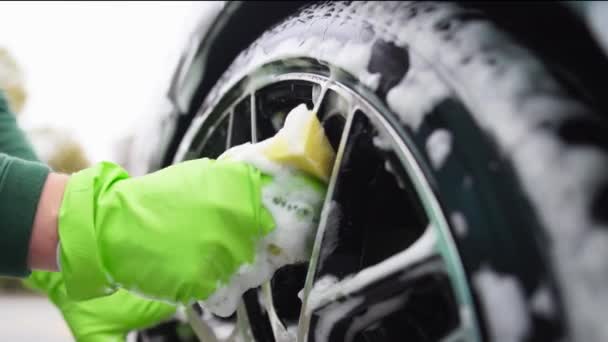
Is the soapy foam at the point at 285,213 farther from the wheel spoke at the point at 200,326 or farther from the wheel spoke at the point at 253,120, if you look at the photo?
the wheel spoke at the point at 200,326

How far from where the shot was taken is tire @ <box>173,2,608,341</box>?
16.1 inches

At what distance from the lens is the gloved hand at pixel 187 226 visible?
634 millimetres

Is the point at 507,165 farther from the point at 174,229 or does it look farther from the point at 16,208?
the point at 16,208

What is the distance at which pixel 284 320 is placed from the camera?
2.54 ft

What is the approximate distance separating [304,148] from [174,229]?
0.16 meters

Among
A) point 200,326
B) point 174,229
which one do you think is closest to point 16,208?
point 174,229

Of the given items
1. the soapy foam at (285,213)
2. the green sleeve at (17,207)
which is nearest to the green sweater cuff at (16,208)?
the green sleeve at (17,207)

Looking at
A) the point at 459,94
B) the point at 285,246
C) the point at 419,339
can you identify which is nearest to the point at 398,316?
the point at 419,339

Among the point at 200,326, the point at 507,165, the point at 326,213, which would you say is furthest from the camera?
the point at 200,326

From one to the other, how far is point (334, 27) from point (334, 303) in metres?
0.30

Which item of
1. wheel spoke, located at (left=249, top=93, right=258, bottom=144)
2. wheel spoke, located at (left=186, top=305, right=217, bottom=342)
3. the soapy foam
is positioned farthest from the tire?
wheel spoke, located at (left=186, top=305, right=217, bottom=342)

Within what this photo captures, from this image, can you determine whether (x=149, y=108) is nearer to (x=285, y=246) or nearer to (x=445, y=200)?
(x=285, y=246)

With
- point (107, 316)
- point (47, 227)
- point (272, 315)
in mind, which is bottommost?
point (107, 316)

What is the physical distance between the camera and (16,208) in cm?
66
